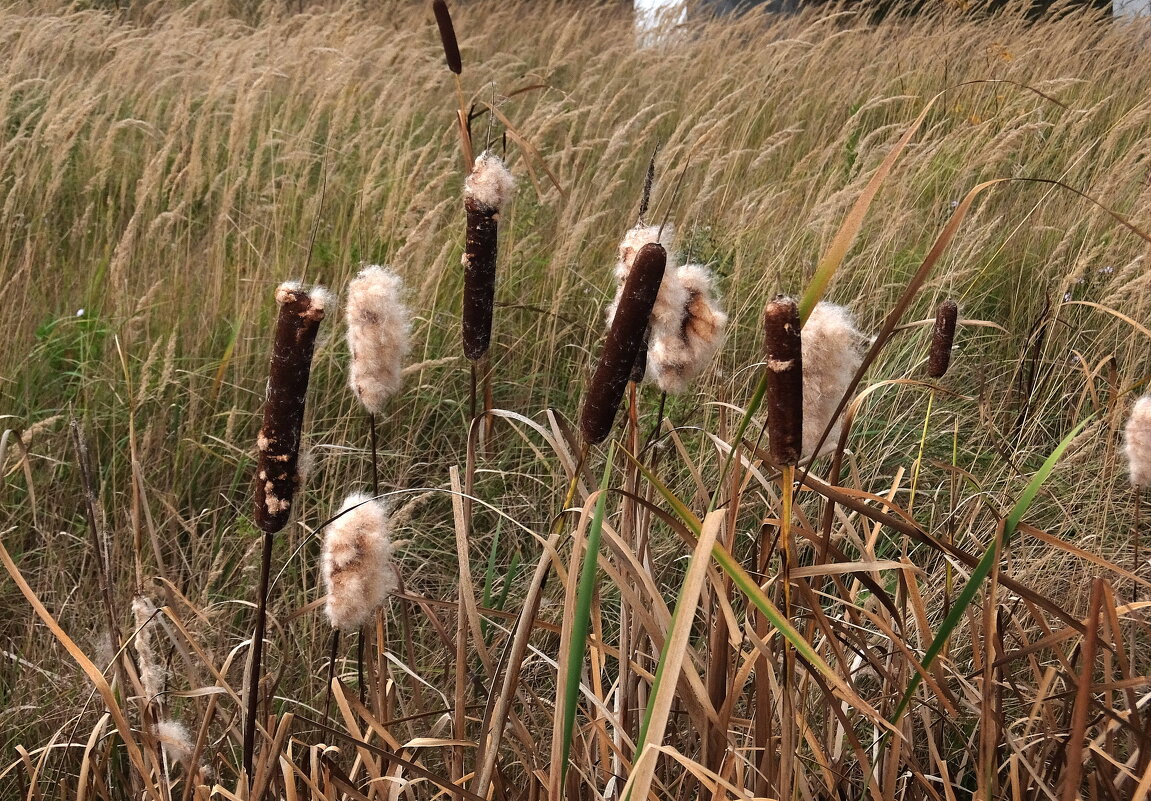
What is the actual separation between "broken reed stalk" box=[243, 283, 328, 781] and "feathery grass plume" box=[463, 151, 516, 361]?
0.31m

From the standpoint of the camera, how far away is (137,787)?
1.46 meters

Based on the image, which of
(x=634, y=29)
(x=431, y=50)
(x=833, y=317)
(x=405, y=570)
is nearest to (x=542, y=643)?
(x=405, y=570)

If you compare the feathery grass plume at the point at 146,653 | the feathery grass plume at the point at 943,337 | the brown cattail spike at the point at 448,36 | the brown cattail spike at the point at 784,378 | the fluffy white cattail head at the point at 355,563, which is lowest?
the feathery grass plume at the point at 146,653

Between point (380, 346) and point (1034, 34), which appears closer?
point (380, 346)

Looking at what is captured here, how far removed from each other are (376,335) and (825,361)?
22.4 inches

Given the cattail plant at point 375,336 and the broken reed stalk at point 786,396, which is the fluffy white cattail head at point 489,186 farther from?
the broken reed stalk at point 786,396

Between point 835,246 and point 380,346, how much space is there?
0.67 meters

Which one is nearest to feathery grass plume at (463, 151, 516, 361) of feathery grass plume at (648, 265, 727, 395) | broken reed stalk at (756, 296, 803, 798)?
feathery grass plume at (648, 265, 727, 395)

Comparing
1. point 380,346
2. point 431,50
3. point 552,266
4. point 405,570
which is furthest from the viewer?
point 431,50

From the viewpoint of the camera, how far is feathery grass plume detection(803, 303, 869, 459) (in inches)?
46.1

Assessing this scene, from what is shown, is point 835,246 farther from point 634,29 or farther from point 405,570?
point 634,29

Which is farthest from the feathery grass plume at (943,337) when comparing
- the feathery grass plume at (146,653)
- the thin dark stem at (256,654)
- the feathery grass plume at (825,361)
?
the feathery grass plume at (146,653)

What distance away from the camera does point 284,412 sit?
99 cm

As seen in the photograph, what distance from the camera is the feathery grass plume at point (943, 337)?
4.29 ft
